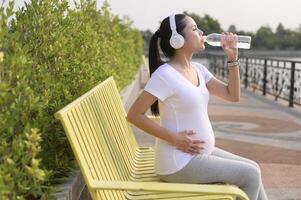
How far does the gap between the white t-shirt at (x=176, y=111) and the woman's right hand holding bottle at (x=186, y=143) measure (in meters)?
0.03

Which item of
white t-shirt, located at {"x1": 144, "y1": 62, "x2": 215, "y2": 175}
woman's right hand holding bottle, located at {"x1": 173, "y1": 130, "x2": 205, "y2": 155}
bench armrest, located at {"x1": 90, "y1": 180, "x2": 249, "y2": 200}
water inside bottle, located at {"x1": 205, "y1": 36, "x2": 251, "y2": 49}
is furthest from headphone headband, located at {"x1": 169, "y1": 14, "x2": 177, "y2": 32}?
bench armrest, located at {"x1": 90, "y1": 180, "x2": 249, "y2": 200}

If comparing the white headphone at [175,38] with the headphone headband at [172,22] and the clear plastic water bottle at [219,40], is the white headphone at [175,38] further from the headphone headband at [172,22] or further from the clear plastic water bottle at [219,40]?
the clear plastic water bottle at [219,40]

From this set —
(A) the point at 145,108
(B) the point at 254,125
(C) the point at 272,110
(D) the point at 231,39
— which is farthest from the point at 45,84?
(C) the point at 272,110

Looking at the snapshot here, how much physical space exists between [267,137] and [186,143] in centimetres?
480

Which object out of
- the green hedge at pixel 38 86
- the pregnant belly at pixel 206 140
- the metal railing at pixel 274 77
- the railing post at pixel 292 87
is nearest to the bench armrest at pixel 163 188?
the green hedge at pixel 38 86

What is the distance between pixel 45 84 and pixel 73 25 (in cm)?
136

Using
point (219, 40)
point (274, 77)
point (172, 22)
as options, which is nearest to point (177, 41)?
point (172, 22)

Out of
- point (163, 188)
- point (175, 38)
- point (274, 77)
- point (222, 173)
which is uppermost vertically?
point (175, 38)

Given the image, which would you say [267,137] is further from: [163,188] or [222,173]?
[163,188]

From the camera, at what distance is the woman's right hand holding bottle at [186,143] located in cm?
320

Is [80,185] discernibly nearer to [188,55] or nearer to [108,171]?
[108,171]

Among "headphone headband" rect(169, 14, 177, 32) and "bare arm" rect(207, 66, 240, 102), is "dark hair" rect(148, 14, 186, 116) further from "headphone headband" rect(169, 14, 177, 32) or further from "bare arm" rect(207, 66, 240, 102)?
"bare arm" rect(207, 66, 240, 102)

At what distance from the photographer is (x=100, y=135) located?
3.22 meters

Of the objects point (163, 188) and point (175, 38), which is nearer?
point (163, 188)
